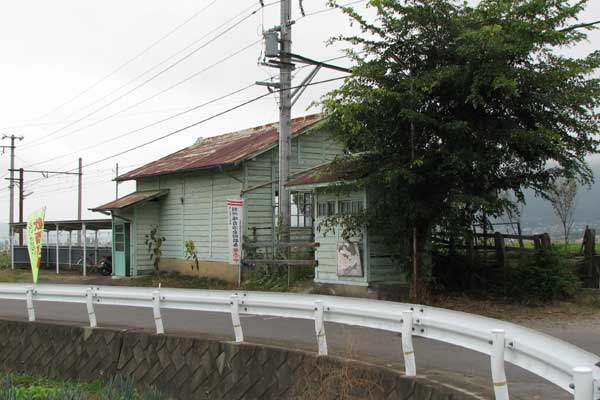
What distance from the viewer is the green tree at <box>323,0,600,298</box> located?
40.8 feet

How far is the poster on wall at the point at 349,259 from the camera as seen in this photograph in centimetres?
1516

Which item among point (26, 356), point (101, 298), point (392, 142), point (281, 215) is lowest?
point (26, 356)

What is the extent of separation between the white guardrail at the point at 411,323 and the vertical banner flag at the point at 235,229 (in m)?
7.55

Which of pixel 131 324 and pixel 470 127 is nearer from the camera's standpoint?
pixel 131 324

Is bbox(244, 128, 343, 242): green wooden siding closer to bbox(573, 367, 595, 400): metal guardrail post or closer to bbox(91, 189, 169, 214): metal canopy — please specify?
bbox(91, 189, 169, 214): metal canopy

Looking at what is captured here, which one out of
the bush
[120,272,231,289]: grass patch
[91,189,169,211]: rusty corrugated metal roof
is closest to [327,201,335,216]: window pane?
the bush

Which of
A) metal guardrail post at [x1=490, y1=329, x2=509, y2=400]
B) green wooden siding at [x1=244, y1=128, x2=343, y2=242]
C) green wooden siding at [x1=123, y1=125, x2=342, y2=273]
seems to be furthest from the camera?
green wooden siding at [x1=123, y1=125, x2=342, y2=273]

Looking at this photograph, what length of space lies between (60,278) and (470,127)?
823 inches

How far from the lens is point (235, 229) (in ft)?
63.5

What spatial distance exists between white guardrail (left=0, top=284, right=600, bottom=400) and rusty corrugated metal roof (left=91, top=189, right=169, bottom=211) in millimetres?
12794

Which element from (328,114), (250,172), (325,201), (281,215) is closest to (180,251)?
(250,172)

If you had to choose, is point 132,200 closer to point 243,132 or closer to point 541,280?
point 243,132

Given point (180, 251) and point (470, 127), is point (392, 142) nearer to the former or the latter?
point (470, 127)

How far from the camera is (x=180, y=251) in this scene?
79.5ft
